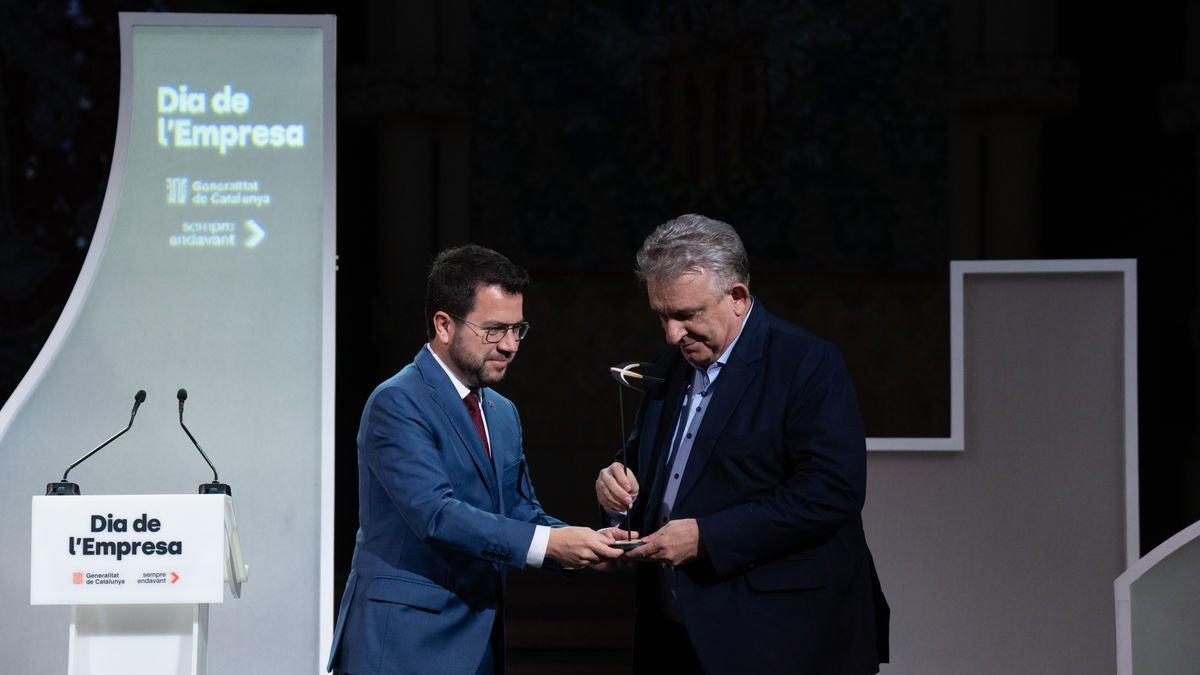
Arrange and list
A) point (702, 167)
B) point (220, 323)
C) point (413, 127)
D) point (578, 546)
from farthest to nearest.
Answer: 1. point (702, 167)
2. point (413, 127)
3. point (220, 323)
4. point (578, 546)

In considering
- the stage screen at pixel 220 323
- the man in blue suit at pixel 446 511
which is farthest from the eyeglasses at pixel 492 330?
the stage screen at pixel 220 323

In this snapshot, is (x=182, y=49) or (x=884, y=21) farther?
(x=884, y=21)

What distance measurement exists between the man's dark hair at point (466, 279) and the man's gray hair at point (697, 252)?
293mm

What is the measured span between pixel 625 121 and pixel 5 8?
414 centimetres

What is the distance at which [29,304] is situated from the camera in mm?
8297

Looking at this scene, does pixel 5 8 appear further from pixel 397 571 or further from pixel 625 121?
pixel 397 571

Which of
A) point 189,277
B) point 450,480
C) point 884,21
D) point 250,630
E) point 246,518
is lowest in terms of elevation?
point 250,630

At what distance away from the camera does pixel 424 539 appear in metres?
2.36

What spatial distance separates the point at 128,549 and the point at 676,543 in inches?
48.6

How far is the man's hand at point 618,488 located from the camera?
2.46m

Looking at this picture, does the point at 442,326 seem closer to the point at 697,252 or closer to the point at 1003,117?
the point at 697,252

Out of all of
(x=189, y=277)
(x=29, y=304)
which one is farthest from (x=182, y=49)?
(x=29, y=304)

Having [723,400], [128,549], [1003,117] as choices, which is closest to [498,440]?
[723,400]

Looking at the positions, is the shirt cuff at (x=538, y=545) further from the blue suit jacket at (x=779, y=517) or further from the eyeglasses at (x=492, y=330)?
the eyeglasses at (x=492, y=330)
